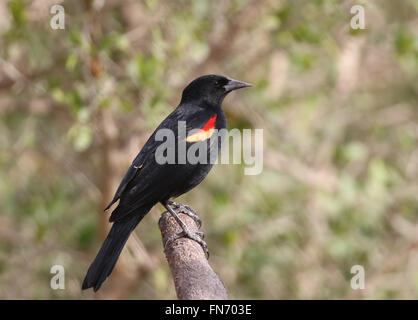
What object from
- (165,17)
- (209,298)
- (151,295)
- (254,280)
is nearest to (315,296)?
(254,280)

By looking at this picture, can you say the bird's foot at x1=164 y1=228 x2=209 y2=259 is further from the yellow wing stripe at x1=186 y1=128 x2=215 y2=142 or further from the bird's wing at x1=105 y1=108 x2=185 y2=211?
the yellow wing stripe at x1=186 y1=128 x2=215 y2=142

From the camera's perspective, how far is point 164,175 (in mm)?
3799

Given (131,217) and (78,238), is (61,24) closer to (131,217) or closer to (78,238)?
(131,217)

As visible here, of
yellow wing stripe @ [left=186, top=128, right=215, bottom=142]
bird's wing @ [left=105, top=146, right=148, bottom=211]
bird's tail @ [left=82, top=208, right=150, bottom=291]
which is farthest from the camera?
yellow wing stripe @ [left=186, top=128, right=215, bottom=142]

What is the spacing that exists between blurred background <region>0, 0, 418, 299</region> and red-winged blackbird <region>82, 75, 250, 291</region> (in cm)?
73

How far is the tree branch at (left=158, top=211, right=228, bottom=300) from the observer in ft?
8.81

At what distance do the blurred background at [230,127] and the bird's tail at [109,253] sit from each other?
1336 millimetres

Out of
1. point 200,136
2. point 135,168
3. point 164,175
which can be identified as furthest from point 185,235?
point 200,136

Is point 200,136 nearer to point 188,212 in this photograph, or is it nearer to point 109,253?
point 188,212

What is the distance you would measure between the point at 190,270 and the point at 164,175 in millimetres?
892

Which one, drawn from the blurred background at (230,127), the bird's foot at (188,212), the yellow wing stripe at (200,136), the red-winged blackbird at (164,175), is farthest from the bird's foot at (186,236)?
the blurred background at (230,127)

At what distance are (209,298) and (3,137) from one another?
17.5 ft

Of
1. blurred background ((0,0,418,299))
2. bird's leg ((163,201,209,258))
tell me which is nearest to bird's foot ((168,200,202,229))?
bird's leg ((163,201,209,258))

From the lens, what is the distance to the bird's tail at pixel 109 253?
3305 millimetres
